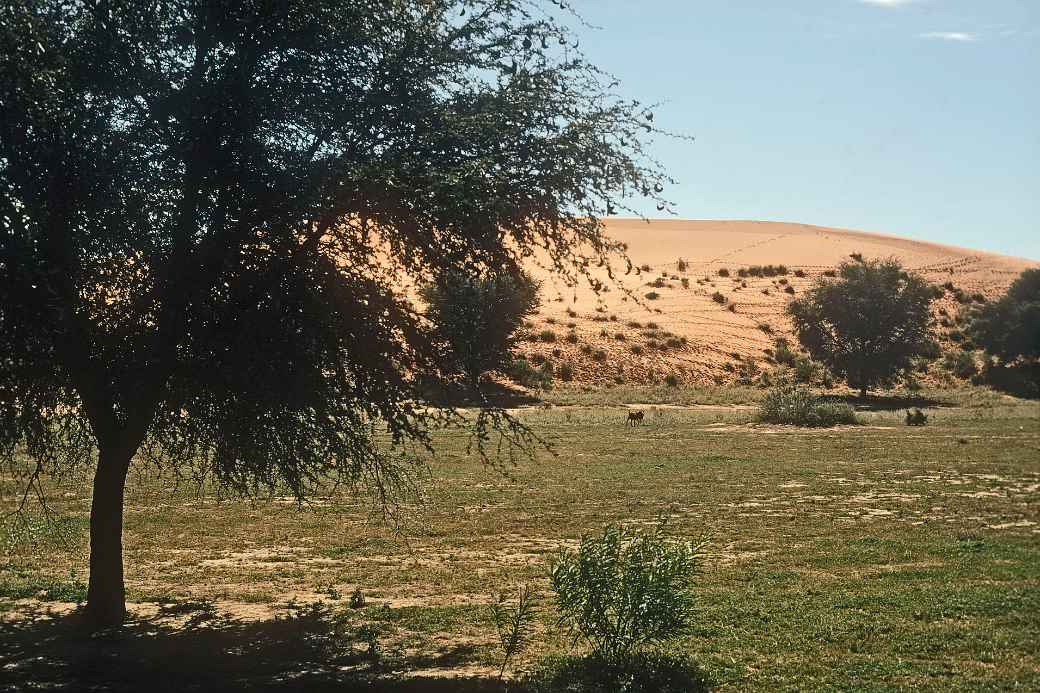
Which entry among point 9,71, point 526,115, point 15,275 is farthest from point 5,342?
point 526,115

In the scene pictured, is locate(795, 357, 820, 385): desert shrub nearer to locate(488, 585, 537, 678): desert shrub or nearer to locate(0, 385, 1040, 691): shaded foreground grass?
locate(0, 385, 1040, 691): shaded foreground grass

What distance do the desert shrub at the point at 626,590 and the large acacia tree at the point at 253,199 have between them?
2.24 meters

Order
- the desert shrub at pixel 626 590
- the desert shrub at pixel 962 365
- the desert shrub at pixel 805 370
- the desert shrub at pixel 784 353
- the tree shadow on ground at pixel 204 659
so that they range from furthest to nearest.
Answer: the desert shrub at pixel 784 353 → the desert shrub at pixel 962 365 → the desert shrub at pixel 805 370 → the tree shadow on ground at pixel 204 659 → the desert shrub at pixel 626 590

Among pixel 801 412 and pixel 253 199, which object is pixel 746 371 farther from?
pixel 253 199

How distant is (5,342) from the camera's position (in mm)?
10844

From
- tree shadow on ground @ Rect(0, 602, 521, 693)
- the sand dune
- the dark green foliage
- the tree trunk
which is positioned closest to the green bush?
the dark green foliage

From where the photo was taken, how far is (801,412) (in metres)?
47.0

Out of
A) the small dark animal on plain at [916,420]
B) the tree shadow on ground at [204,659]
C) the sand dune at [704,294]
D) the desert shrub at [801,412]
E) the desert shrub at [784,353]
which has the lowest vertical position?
the tree shadow on ground at [204,659]

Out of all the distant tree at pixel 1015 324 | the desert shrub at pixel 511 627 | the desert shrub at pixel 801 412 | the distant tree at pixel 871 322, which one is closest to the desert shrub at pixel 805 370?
the distant tree at pixel 871 322

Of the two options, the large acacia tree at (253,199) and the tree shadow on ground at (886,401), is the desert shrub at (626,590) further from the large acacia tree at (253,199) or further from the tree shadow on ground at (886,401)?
the tree shadow on ground at (886,401)

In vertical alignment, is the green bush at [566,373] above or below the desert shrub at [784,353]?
below

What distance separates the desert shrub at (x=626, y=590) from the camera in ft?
35.6

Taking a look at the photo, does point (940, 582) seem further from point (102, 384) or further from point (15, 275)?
point (15, 275)

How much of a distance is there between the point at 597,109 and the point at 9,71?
5902mm
